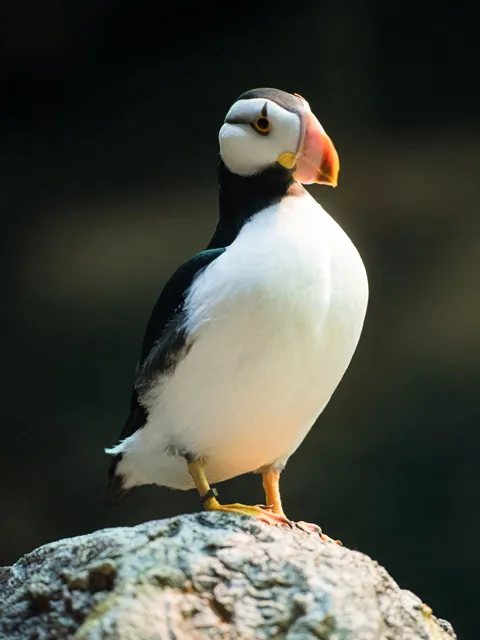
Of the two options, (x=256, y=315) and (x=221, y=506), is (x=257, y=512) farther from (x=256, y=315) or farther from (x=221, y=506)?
(x=256, y=315)

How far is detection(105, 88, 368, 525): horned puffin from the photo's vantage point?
1.20 m

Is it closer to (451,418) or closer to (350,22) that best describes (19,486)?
(451,418)

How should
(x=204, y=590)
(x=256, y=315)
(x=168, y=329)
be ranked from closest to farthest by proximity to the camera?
(x=204, y=590)
(x=256, y=315)
(x=168, y=329)

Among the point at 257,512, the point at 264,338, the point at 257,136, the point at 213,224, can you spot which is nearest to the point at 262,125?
the point at 257,136

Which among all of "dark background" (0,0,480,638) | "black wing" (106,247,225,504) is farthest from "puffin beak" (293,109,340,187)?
"dark background" (0,0,480,638)

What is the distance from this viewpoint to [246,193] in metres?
1.31

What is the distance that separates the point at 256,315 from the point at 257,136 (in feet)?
0.92

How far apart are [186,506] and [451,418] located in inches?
26.8

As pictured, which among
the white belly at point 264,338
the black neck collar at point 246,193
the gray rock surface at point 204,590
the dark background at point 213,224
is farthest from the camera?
the dark background at point 213,224

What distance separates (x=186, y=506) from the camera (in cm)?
209

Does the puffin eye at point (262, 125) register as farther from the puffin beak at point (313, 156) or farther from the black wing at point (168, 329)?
the black wing at point (168, 329)

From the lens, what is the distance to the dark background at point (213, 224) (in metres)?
2.05

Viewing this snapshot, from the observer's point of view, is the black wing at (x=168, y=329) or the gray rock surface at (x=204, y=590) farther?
the black wing at (x=168, y=329)

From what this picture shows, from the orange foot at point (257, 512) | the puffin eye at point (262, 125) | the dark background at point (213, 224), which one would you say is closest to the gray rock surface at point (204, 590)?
the orange foot at point (257, 512)
